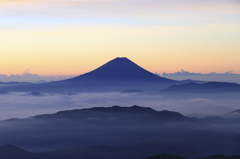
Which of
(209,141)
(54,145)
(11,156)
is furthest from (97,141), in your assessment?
(209,141)

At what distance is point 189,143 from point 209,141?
572 inches

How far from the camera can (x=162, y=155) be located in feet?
519

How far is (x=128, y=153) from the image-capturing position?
167250mm

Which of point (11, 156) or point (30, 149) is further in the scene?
point (30, 149)

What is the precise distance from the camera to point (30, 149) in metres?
180

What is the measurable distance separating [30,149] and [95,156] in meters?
A: 41.0

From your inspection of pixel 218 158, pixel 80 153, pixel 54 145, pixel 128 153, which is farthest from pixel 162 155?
pixel 54 145

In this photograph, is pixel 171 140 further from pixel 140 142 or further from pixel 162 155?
A: pixel 162 155

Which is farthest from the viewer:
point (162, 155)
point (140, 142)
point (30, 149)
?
point (140, 142)

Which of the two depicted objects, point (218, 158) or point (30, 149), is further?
point (30, 149)

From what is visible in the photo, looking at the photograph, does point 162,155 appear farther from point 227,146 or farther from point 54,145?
point 54,145

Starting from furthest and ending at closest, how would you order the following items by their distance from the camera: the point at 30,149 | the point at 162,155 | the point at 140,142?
the point at 140,142 → the point at 30,149 → the point at 162,155

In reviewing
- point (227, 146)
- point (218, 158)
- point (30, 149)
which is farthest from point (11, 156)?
point (227, 146)

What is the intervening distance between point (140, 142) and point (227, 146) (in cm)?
5041
